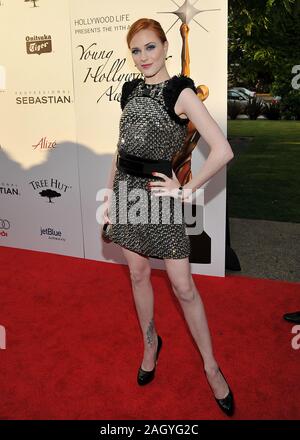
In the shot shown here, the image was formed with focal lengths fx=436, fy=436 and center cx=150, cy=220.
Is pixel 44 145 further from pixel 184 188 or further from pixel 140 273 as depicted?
pixel 184 188

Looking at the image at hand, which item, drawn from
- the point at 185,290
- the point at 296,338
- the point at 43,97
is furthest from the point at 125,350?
the point at 43,97

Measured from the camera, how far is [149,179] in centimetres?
198

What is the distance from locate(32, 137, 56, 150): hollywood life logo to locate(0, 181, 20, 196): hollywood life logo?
1.78 feet

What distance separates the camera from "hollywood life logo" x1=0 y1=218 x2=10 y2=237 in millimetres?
4652

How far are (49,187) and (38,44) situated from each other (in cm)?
131

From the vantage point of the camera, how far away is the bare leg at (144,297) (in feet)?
7.16

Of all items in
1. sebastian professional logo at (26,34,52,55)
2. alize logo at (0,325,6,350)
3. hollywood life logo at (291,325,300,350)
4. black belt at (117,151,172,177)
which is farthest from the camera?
sebastian professional logo at (26,34,52,55)

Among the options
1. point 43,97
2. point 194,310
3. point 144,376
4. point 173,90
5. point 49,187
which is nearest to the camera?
→ point 173,90

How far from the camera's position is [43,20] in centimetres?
386

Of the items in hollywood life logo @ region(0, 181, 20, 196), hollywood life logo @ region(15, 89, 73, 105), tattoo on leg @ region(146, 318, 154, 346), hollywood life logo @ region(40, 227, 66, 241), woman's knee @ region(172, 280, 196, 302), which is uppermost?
hollywood life logo @ region(15, 89, 73, 105)

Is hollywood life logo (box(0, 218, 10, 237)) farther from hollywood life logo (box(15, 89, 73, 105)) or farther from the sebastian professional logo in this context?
the sebastian professional logo

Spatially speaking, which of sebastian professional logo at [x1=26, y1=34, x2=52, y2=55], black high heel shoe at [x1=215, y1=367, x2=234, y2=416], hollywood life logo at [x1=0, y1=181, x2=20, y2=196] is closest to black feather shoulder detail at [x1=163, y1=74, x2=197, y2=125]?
black high heel shoe at [x1=215, y1=367, x2=234, y2=416]

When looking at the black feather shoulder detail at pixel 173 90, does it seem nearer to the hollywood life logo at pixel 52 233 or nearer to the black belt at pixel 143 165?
the black belt at pixel 143 165

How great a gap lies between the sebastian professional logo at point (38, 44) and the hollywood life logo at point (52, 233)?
1683 millimetres
